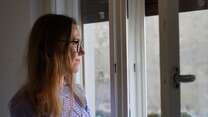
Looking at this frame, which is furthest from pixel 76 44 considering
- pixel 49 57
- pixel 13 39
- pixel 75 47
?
pixel 13 39

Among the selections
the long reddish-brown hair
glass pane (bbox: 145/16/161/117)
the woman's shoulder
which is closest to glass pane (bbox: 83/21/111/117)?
glass pane (bbox: 145/16/161/117)

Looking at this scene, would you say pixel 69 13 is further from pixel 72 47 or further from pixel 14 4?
pixel 72 47

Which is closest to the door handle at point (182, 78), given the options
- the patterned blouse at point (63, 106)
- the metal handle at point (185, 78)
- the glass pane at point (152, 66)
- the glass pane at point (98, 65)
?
the metal handle at point (185, 78)

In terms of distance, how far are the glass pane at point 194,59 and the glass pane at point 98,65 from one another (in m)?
0.60

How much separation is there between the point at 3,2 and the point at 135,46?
1270 mm

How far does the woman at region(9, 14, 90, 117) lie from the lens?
148cm

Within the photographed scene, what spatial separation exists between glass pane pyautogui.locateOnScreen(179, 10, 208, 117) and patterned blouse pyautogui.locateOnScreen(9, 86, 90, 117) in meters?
0.50

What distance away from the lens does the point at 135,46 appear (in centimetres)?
202

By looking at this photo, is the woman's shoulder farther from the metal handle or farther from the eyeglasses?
the metal handle

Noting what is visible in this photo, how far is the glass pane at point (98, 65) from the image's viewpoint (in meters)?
2.23

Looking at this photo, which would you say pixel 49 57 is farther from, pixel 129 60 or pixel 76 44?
pixel 129 60

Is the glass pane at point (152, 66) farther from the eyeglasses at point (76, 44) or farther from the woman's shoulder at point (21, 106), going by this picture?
the woman's shoulder at point (21, 106)

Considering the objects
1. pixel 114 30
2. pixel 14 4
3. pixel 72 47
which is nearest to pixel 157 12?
pixel 114 30

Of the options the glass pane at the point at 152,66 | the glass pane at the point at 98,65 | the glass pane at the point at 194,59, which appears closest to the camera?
the glass pane at the point at 194,59
